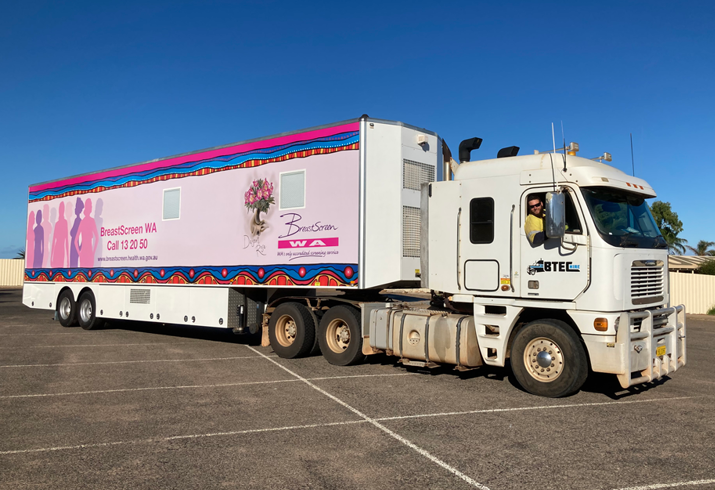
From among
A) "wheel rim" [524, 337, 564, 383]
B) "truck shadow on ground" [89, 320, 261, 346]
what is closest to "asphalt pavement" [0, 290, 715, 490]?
"wheel rim" [524, 337, 564, 383]

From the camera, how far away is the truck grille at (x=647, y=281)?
25.7 ft

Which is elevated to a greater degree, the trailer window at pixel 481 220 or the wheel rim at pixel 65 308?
the trailer window at pixel 481 220

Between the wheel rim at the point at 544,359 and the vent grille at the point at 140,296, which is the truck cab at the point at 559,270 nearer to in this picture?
Answer: the wheel rim at the point at 544,359

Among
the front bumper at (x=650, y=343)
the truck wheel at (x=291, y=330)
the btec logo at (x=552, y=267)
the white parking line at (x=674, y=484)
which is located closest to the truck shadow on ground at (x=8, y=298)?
the truck wheel at (x=291, y=330)

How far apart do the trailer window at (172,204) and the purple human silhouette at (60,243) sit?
16.0 ft

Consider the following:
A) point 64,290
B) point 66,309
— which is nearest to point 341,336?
point 66,309

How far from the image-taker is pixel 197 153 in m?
13.0

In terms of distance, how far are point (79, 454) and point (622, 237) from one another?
6.76 m

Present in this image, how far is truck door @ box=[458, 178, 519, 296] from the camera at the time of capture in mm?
Result: 8547

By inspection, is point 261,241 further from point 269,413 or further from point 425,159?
point 269,413

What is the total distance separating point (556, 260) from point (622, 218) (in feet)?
3.70

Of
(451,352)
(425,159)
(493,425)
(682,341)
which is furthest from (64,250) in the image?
(682,341)

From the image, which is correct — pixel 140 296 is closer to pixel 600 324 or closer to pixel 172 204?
pixel 172 204

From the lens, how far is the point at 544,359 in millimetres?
7957
